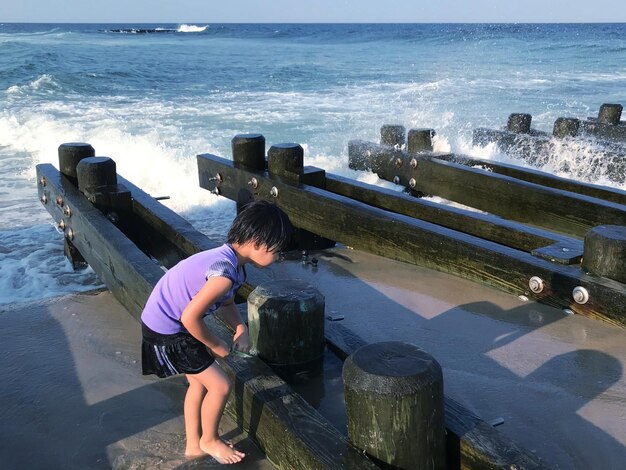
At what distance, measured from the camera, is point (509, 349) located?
3855 mm

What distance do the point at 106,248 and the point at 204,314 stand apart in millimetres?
2102

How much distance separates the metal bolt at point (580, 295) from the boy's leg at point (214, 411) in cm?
227

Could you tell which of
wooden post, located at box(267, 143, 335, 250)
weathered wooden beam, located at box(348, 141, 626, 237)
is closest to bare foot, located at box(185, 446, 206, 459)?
wooden post, located at box(267, 143, 335, 250)

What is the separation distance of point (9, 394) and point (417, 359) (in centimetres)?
235

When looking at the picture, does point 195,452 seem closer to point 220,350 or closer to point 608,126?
point 220,350

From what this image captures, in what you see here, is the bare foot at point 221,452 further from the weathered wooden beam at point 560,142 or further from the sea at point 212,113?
the weathered wooden beam at point 560,142

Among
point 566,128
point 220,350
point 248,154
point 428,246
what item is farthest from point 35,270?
point 566,128

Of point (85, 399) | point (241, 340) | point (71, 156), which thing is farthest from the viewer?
point (71, 156)

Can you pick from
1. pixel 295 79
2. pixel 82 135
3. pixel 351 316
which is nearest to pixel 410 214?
pixel 351 316

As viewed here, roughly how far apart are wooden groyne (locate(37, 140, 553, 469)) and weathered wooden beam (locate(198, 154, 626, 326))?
1cm

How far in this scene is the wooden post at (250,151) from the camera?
6293mm

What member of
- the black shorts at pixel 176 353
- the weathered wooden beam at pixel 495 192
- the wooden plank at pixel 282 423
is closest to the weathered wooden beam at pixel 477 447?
the wooden plank at pixel 282 423

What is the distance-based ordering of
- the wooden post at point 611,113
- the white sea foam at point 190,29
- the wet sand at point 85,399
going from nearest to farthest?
1. the wet sand at point 85,399
2. the wooden post at point 611,113
3. the white sea foam at point 190,29

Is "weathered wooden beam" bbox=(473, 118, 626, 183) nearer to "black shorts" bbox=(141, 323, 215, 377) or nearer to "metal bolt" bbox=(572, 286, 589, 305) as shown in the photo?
"metal bolt" bbox=(572, 286, 589, 305)
